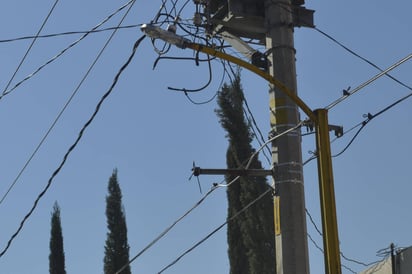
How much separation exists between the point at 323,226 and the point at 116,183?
30908 millimetres

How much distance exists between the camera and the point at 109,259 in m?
37.0

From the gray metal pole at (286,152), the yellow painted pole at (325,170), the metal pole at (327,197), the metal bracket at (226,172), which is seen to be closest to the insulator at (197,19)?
the gray metal pole at (286,152)

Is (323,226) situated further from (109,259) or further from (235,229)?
(109,259)

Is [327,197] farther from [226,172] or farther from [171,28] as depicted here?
[171,28]

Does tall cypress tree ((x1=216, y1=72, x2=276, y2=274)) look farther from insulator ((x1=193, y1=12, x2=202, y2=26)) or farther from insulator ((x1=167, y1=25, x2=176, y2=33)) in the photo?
insulator ((x1=167, y1=25, x2=176, y2=33))

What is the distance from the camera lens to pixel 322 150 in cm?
945

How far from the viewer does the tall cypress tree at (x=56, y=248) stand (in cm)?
3812

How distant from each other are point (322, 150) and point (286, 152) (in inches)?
27.7

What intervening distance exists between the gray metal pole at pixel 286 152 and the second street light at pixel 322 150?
33cm

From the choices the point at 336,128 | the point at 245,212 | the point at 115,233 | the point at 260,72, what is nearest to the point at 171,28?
the point at 260,72

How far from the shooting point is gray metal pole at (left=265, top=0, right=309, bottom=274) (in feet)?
31.8

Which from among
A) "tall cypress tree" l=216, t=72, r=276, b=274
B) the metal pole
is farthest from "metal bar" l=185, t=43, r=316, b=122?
"tall cypress tree" l=216, t=72, r=276, b=274

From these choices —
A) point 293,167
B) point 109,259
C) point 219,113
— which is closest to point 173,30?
point 293,167

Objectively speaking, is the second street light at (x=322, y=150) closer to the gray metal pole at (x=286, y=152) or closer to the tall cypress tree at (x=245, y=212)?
the gray metal pole at (x=286, y=152)
